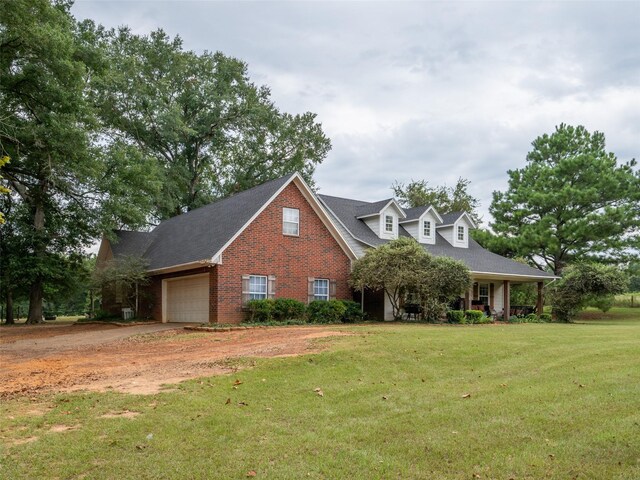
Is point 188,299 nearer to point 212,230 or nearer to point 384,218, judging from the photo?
point 212,230

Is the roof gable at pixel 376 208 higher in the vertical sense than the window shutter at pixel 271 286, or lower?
higher

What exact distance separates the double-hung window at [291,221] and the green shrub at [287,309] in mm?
2965

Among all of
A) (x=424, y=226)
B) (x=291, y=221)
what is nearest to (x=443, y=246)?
(x=424, y=226)

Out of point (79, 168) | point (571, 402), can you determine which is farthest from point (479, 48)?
point (79, 168)

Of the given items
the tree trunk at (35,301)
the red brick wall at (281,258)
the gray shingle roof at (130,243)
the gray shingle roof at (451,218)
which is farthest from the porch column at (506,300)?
the tree trunk at (35,301)

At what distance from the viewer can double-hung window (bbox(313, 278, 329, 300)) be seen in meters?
22.5

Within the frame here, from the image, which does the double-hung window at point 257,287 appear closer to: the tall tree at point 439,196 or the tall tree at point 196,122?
the tall tree at point 196,122

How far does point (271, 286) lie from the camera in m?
21.0

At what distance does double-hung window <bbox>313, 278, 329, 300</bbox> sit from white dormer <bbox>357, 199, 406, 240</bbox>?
5443mm

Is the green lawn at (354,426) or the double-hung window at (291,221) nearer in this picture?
the green lawn at (354,426)

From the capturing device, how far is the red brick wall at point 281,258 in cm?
1978

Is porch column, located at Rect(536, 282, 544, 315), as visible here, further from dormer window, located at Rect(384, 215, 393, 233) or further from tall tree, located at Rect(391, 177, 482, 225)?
tall tree, located at Rect(391, 177, 482, 225)

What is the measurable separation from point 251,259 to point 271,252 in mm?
1005

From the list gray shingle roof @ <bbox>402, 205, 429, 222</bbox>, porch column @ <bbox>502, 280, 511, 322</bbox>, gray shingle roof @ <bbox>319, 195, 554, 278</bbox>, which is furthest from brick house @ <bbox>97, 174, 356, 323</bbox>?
porch column @ <bbox>502, 280, 511, 322</bbox>
